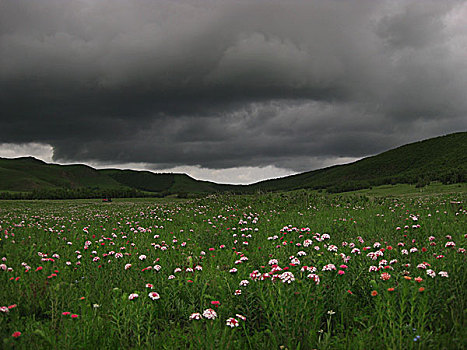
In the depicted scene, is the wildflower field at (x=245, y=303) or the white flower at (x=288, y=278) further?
the white flower at (x=288, y=278)

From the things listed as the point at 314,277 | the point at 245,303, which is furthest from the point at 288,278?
the point at 245,303

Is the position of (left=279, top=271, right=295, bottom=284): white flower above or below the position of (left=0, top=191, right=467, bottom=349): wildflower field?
above

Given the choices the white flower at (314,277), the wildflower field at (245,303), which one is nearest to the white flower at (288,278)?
the wildflower field at (245,303)

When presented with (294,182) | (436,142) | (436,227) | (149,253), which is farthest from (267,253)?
(294,182)

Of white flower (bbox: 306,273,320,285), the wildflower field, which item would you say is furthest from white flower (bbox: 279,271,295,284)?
white flower (bbox: 306,273,320,285)

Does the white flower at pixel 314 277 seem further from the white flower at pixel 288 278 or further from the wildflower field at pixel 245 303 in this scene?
the white flower at pixel 288 278

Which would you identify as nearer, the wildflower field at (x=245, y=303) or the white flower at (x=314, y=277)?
the wildflower field at (x=245, y=303)

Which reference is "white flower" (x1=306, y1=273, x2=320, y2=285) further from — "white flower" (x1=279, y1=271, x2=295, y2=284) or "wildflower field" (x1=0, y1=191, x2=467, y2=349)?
"white flower" (x1=279, y1=271, x2=295, y2=284)

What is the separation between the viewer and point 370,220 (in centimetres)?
1083

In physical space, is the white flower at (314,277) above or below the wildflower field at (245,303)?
above

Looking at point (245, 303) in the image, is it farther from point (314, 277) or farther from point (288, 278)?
point (314, 277)

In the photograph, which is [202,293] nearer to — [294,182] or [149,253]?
[149,253]

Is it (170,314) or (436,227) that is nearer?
(170,314)

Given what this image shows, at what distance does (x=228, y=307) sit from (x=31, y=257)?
223 inches
